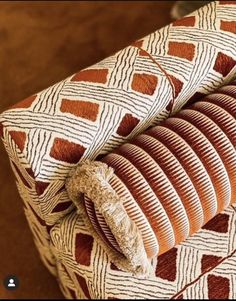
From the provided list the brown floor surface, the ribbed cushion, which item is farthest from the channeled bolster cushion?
the brown floor surface

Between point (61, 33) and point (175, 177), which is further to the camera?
point (61, 33)

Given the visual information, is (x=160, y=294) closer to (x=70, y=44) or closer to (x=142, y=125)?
(x=142, y=125)

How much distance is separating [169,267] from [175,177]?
16 cm

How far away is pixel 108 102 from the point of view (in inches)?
35.8

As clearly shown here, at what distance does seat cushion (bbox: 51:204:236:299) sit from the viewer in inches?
34.5

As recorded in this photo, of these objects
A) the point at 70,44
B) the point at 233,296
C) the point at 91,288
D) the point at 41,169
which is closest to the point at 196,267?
the point at 233,296

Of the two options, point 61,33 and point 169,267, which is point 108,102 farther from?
point 61,33

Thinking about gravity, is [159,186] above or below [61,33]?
below

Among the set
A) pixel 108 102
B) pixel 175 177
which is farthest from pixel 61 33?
pixel 175 177

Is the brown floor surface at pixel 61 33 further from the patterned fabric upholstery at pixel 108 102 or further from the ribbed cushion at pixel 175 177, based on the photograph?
the ribbed cushion at pixel 175 177

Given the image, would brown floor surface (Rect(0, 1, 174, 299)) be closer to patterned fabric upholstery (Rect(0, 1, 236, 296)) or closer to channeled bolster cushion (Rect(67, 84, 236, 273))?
patterned fabric upholstery (Rect(0, 1, 236, 296))

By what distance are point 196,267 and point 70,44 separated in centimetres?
102

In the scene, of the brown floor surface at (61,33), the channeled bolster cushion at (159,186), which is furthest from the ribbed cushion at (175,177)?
the brown floor surface at (61,33)

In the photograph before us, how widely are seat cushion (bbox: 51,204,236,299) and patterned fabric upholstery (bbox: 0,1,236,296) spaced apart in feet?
0.23
